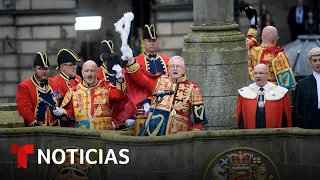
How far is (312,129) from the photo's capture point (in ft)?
57.1

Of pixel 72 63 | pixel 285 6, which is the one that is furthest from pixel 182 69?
pixel 285 6

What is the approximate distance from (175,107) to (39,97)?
2.02 metres

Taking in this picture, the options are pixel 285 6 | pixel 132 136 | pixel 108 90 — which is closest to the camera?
pixel 132 136

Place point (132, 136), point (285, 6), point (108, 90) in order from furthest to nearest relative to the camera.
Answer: point (285, 6) < point (108, 90) < point (132, 136)

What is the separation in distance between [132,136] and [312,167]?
200cm

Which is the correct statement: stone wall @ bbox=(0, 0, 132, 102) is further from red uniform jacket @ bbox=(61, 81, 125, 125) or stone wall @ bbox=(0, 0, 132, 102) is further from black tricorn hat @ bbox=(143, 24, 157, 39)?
red uniform jacket @ bbox=(61, 81, 125, 125)

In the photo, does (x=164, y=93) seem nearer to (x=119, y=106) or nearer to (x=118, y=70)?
(x=118, y=70)

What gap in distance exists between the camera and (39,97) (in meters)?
19.1

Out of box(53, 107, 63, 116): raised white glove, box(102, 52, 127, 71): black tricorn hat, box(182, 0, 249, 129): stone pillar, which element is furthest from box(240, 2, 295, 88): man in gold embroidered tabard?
box(53, 107, 63, 116): raised white glove

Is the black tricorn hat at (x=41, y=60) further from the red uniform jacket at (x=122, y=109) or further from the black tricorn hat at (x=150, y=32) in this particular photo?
the black tricorn hat at (x=150, y=32)

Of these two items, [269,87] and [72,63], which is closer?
[269,87]

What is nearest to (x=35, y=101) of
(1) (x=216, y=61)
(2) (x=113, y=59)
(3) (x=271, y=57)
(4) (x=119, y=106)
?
(4) (x=119, y=106)

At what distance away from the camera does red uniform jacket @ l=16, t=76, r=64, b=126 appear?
18.8 meters

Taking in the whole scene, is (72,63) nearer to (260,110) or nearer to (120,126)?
(120,126)
